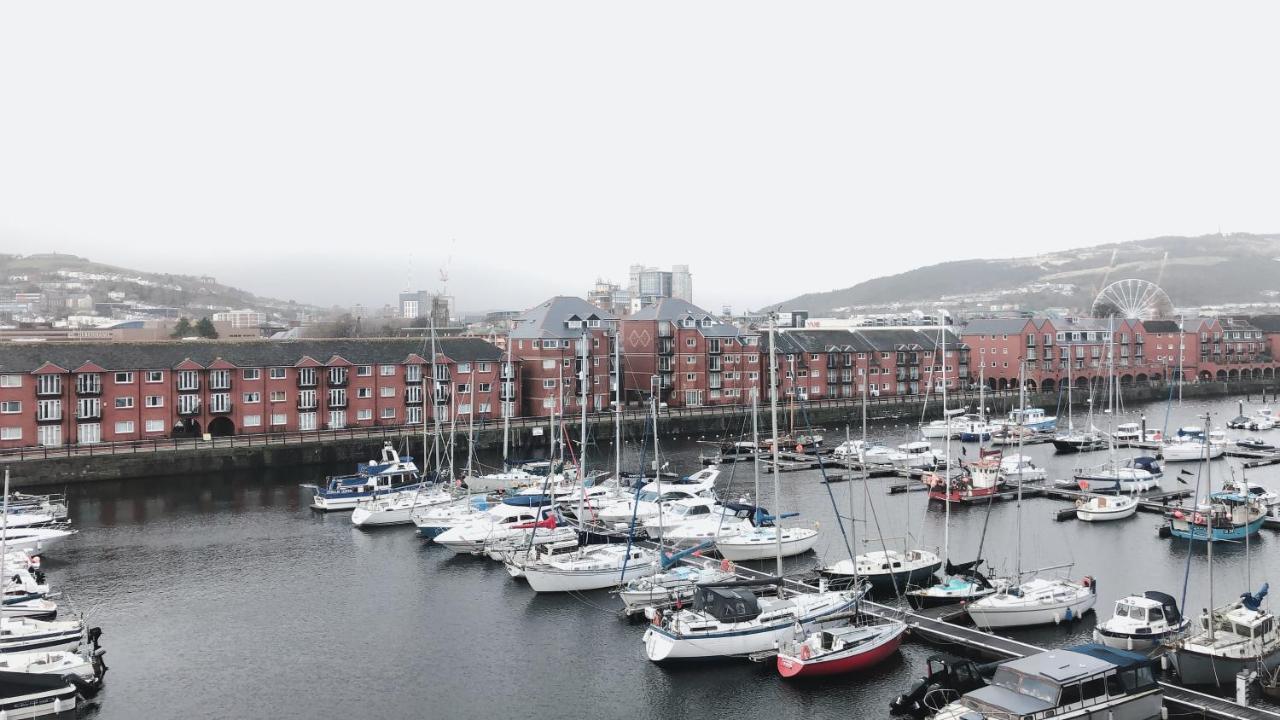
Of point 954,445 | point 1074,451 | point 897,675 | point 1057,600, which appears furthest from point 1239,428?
point 897,675

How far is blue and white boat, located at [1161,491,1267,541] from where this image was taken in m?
36.6

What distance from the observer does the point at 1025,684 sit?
1919 cm

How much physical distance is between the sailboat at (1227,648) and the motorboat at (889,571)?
8.50 m

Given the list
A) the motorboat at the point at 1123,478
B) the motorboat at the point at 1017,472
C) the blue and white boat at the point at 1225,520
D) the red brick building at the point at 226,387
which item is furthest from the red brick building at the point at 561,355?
the blue and white boat at the point at 1225,520

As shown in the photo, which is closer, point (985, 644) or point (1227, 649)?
point (1227, 649)

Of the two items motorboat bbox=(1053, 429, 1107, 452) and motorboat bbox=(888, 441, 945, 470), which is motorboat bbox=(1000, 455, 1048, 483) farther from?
motorboat bbox=(1053, 429, 1107, 452)

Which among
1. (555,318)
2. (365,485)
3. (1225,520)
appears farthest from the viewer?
(555,318)

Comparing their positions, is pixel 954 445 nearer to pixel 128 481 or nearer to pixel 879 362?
pixel 879 362

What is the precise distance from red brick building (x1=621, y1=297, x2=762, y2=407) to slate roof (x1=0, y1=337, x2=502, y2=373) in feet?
43.5

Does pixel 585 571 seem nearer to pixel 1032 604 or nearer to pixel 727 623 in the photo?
pixel 727 623

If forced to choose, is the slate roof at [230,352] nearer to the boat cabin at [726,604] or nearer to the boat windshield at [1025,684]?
the boat cabin at [726,604]

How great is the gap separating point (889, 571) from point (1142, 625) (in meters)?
7.63

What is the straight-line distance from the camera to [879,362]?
3674 inches

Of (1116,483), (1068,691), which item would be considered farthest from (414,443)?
(1068,691)
